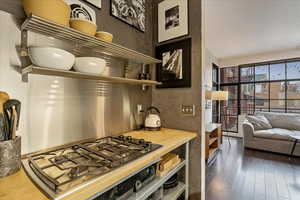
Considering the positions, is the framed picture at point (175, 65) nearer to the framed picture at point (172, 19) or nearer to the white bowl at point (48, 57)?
the framed picture at point (172, 19)

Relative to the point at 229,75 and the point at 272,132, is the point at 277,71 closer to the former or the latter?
the point at 229,75

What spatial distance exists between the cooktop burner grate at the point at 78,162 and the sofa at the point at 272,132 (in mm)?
3626

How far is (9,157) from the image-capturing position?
622 millimetres

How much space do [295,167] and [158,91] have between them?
3.05m

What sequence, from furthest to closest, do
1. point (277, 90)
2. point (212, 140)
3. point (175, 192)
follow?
point (277, 90) < point (212, 140) < point (175, 192)

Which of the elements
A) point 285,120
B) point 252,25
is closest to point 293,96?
point 285,120

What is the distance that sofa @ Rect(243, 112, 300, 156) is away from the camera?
126 inches

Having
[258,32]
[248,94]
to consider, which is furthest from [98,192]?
[248,94]

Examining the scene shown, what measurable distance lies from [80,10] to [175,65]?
3.20 ft

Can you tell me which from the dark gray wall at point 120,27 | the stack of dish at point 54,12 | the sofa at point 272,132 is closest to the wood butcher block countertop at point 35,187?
the stack of dish at point 54,12

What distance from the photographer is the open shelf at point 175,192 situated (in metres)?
1.19

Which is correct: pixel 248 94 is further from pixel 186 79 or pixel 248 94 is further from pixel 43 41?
→ pixel 43 41

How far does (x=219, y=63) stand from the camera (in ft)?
17.0

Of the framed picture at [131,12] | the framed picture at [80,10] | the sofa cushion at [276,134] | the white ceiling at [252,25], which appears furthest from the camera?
the sofa cushion at [276,134]
